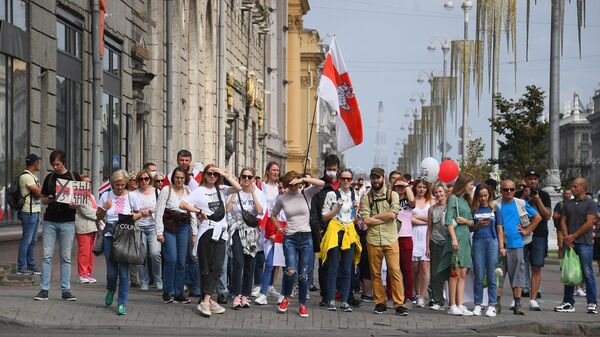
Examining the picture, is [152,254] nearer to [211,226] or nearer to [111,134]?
[211,226]

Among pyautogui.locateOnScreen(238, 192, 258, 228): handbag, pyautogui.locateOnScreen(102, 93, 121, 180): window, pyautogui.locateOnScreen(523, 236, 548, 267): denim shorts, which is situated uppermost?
pyautogui.locateOnScreen(102, 93, 121, 180): window

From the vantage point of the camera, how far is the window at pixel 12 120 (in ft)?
76.9

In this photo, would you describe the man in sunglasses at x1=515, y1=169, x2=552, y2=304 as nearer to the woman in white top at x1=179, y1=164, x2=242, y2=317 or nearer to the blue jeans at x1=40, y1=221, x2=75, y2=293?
the woman in white top at x1=179, y1=164, x2=242, y2=317

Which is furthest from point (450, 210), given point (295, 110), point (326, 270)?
point (295, 110)

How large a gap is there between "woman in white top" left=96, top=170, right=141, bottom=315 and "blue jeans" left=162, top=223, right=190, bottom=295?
2.30 ft

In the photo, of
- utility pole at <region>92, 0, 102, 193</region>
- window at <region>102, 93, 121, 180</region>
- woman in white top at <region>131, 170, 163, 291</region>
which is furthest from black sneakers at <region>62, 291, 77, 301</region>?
window at <region>102, 93, 121, 180</region>

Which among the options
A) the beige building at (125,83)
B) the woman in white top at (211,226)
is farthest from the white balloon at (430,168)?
the beige building at (125,83)

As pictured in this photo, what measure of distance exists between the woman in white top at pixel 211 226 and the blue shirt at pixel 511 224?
11.6 ft

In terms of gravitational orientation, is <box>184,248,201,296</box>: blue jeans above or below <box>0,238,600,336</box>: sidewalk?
above

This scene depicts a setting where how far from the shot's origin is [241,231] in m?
17.0

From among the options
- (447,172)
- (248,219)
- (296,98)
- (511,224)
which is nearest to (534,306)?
(511,224)

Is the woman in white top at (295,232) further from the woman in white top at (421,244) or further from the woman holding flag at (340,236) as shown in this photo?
the woman in white top at (421,244)

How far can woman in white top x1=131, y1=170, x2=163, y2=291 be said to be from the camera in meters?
17.5

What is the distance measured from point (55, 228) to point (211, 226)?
2077mm
